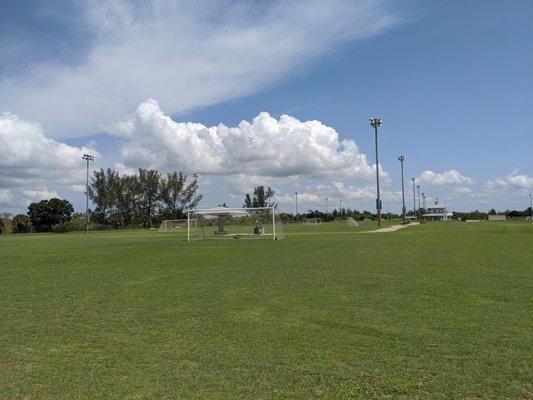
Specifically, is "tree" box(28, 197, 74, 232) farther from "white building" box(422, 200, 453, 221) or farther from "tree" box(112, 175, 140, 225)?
"white building" box(422, 200, 453, 221)

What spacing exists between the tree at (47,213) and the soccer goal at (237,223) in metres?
58.4

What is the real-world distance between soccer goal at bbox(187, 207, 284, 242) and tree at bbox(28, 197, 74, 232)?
5840 cm

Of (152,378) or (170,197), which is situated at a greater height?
(170,197)

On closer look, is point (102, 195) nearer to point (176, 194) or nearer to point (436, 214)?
point (176, 194)

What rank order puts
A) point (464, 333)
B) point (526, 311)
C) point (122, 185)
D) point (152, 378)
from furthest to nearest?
point (122, 185), point (526, 311), point (464, 333), point (152, 378)

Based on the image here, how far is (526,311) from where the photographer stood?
8312 millimetres

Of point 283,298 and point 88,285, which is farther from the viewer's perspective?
point 88,285

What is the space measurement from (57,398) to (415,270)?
36.0ft

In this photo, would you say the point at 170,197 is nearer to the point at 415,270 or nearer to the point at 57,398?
the point at 415,270

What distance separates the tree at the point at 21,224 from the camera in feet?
276

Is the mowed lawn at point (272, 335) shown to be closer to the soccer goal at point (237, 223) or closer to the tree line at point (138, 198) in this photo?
the soccer goal at point (237, 223)

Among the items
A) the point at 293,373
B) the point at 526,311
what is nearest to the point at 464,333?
the point at 526,311

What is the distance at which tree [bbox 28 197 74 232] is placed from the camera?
8675 cm

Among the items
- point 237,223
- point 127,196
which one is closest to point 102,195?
point 127,196
